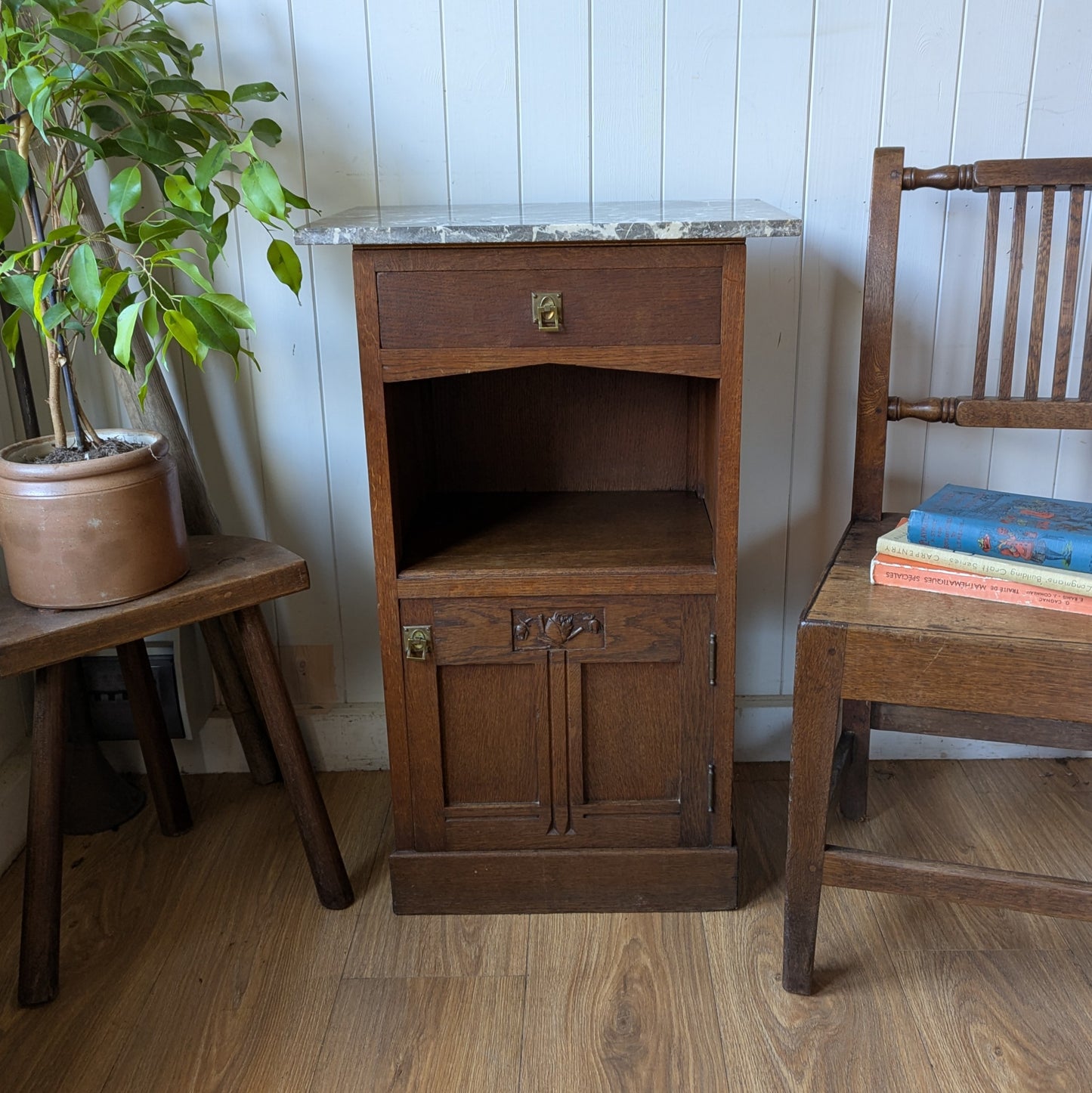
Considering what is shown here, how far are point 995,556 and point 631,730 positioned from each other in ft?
1.66

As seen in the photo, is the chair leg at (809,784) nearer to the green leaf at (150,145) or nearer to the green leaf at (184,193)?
the green leaf at (184,193)

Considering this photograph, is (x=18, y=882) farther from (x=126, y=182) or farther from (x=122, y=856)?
(x=126, y=182)

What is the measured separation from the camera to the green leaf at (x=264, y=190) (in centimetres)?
112

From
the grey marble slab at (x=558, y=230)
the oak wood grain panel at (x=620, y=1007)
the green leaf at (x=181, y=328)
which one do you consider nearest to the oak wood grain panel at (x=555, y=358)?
the grey marble slab at (x=558, y=230)

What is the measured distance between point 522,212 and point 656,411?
391mm

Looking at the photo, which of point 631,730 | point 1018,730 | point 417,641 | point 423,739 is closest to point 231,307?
point 417,641

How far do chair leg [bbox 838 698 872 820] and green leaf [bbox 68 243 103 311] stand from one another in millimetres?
1163

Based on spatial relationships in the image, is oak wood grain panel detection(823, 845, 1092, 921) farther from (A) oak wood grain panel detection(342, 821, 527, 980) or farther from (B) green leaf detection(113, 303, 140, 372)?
(B) green leaf detection(113, 303, 140, 372)

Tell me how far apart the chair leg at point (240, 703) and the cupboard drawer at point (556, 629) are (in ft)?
1.58

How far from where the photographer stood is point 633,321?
1.24 m

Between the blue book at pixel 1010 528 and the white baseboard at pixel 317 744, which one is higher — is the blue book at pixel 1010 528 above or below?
above

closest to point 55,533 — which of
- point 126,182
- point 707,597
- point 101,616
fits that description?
point 101,616

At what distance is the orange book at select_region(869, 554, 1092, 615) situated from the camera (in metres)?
1.19

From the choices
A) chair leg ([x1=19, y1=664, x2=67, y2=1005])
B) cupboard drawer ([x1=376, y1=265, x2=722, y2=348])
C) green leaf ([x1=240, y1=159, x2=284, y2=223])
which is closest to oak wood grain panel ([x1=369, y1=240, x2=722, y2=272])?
cupboard drawer ([x1=376, y1=265, x2=722, y2=348])
